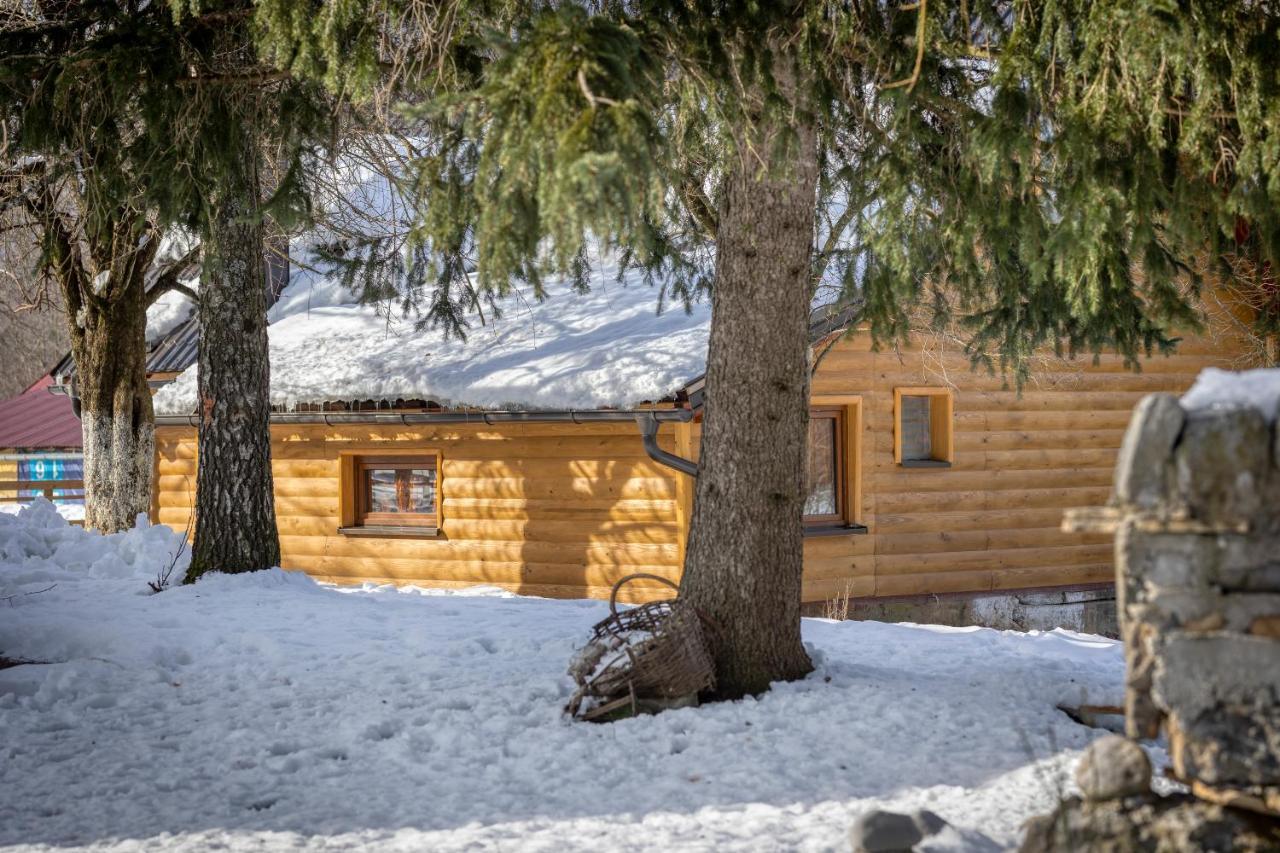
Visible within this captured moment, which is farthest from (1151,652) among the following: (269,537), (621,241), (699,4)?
(269,537)

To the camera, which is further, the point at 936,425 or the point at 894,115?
the point at 936,425

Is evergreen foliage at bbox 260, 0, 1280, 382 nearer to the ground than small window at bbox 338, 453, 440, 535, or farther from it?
farther from it

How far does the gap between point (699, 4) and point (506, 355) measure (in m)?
7.96

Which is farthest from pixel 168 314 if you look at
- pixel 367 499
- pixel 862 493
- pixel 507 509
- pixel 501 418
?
pixel 862 493

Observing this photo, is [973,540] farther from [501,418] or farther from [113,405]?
[113,405]

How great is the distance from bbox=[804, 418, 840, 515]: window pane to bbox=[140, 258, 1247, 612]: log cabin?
24 millimetres

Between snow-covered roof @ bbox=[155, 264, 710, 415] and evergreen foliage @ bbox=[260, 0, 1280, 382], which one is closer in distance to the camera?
evergreen foliage @ bbox=[260, 0, 1280, 382]

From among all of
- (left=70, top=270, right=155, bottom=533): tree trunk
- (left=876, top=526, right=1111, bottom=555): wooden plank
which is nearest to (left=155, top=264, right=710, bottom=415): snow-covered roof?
(left=70, top=270, right=155, bottom=533): tree trunk

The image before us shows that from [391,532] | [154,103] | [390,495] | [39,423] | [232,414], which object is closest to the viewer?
[154,103]

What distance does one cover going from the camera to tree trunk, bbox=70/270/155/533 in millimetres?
13250

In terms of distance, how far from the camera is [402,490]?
14203mm

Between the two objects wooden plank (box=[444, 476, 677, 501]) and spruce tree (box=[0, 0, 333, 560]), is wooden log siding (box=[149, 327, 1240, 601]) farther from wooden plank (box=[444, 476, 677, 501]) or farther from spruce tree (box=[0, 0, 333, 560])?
spruce tree (box=[0, 0, 333, 560])

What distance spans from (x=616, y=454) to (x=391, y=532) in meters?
3.09

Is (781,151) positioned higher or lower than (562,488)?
higher
